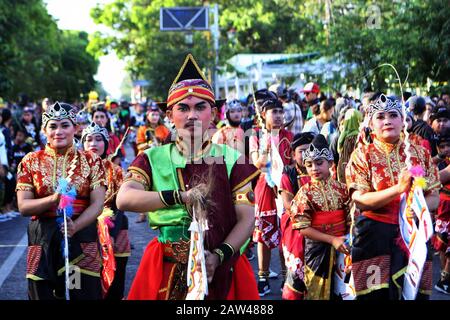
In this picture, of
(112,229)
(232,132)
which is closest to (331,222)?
(112,229)

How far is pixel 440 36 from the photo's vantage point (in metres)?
13.9

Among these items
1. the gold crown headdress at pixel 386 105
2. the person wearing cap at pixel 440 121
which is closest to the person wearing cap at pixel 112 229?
the gold crown headdress at pixel 386 105

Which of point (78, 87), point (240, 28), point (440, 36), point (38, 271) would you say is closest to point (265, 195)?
point (38, 271)

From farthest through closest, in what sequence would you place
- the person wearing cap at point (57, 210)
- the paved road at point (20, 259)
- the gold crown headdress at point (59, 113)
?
the paved road at point (20, 259)
the gold crown headdress at point (59, 113)
the person wearing cap at point (57, 210)

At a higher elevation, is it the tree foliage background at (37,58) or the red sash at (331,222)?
the tree foliage background at (37,58)

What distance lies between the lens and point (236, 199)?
4.43 metres

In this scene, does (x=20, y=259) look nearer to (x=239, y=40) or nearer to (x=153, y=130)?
(x=153, y=130)

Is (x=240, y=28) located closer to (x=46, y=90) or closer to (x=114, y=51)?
(x=114, y=51)

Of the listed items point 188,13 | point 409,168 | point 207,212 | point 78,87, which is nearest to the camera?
point 207,212

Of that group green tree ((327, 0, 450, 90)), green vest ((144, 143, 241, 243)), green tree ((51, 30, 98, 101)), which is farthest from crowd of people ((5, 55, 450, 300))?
green tree ((51, 30, 98, 101))

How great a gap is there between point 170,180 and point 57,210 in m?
1.91

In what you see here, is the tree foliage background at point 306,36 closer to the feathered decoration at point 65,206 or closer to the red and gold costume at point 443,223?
the red and gold costume at point 443,223

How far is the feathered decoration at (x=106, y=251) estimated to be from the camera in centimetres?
742
